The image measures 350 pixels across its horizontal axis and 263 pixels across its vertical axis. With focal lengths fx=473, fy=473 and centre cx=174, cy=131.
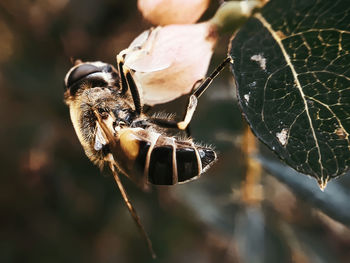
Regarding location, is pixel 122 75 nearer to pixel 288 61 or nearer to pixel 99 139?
pixel 99 139

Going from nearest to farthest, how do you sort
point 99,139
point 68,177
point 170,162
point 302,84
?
1. point 302,84
2. point 170,162
3. point 99,139
4. point 68,177

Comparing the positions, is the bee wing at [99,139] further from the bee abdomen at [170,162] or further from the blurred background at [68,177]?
the blurred background at [68,177]

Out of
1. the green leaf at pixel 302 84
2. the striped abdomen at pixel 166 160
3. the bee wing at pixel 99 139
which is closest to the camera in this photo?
the green leaf at pixel 302 84

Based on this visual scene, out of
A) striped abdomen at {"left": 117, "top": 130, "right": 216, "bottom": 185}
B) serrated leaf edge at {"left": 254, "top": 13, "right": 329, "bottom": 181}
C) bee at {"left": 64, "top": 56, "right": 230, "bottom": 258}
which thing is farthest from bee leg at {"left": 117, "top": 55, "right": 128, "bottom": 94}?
serrated leaf edge at {"left": 254, "top": 13, "right": 329, "bottom": 181}

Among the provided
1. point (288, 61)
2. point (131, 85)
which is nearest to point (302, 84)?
point (288, 61)

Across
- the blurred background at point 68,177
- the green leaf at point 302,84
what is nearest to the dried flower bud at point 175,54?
the green leaf at point 302,84

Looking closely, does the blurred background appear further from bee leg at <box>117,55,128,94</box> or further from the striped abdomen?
the striped abdomen

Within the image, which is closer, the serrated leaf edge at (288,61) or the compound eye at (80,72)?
the serrated leaf edge at (288,61)
